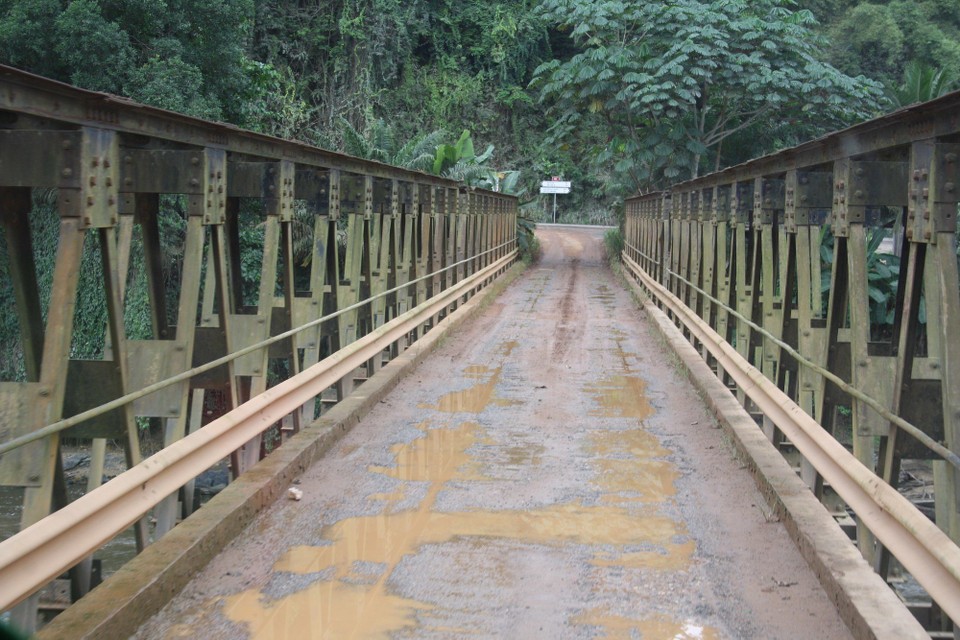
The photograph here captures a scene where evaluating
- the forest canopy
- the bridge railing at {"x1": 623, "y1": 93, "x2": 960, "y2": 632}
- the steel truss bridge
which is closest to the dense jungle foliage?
the forest canopy

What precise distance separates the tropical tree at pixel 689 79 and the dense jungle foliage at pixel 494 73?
66mm

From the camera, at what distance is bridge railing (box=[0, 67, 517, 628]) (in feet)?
17.0

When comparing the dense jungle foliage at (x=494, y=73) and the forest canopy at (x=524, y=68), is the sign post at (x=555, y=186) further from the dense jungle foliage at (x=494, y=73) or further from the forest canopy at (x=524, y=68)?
the forest canopy at (x=524, y=68)

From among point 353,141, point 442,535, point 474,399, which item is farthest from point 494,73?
point 442,535

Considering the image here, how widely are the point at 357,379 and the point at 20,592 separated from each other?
8.18m

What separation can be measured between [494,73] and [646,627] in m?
52.2

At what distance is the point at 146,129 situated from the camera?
6.23m

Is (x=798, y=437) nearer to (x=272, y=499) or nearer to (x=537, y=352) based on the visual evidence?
(x=272, y=499)

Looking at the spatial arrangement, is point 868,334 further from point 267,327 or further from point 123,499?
point 123,499

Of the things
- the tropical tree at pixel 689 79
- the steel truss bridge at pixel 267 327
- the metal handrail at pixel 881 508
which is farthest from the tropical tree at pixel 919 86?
the metal handrail at pixel 881 508

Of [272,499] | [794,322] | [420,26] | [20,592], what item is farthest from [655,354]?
[420,26]

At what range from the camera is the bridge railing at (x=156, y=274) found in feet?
17.0

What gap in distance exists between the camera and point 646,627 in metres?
4.84

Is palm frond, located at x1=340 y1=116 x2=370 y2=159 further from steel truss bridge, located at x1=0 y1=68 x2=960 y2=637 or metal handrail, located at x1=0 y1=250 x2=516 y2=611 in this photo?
metal handrail, located at x1=0 y1=250 x2=516 y2=611
